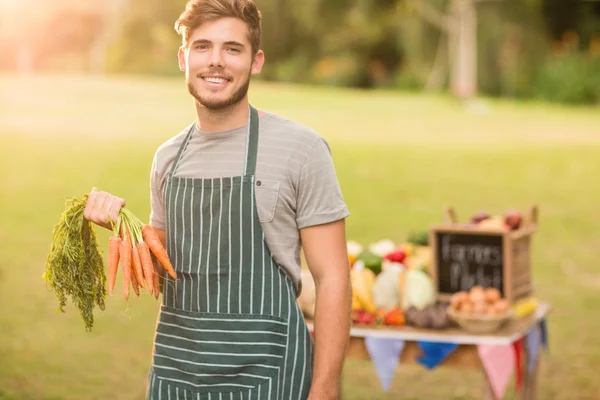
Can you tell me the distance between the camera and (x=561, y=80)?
2577cm

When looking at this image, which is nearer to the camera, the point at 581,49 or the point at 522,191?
the point at 522,191

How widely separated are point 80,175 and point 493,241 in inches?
452

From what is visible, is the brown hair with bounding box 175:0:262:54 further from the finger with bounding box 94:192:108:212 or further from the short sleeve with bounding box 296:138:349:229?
the finger with bounding box 94:192:108:212

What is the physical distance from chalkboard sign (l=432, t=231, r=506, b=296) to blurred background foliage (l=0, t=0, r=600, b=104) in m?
17.8

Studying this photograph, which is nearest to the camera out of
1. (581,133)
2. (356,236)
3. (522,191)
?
(356,236)

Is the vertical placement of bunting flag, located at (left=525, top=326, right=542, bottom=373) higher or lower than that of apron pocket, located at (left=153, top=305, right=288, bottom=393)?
lower

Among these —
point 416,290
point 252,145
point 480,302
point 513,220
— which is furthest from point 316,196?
point 513,220

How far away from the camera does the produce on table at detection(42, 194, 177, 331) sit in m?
2.81

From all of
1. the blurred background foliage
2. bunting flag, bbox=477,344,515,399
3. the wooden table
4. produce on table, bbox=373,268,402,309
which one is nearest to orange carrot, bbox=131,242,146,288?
the wooden table

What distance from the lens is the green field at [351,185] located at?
7.57 meters

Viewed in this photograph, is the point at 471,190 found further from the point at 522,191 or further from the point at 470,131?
the point at 470,131

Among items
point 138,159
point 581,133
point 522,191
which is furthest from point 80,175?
point 581,133

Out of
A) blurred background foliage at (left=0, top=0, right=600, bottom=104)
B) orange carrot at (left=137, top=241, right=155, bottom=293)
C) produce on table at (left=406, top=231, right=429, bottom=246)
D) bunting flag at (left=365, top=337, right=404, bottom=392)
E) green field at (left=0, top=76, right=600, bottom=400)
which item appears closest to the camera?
orange carrot at (left=137, top=241, right=155, bottom=293)

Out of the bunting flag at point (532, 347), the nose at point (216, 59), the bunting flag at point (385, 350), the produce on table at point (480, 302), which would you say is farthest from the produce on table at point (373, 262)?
the nose at point (216, 59)
